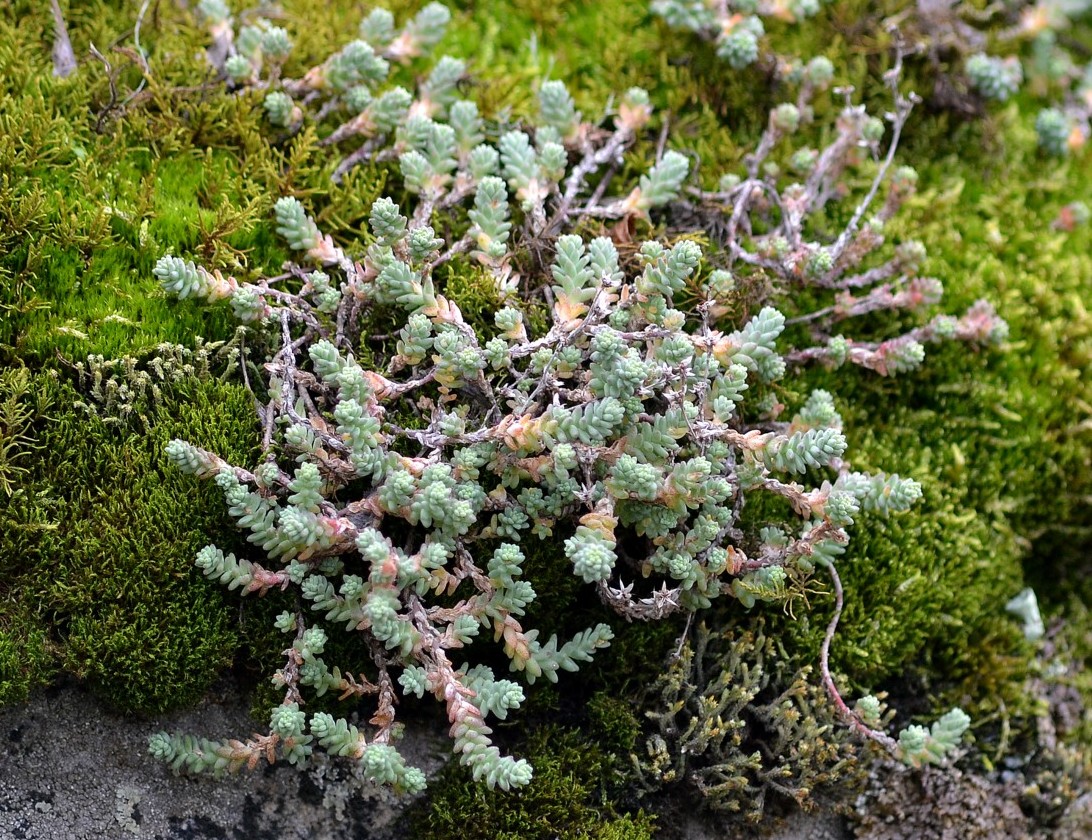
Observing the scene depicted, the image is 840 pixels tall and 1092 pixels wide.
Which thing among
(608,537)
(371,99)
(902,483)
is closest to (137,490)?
(608,537)

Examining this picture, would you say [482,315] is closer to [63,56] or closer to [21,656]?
[21,656]

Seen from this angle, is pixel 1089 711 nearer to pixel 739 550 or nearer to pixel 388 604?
pixel 739 550

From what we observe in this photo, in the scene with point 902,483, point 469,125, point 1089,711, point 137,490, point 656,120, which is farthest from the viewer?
point 656,120

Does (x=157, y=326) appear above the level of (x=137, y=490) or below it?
above

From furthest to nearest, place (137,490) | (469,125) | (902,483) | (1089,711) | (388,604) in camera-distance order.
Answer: (1089,711)
(469,125)
(902,483)
(137,490)
(388,604)

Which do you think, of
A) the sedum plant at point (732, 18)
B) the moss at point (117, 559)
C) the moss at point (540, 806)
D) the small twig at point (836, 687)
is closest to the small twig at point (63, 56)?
the moss at point (117, 559)

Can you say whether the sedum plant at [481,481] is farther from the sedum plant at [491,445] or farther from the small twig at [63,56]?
the small twig at [63,56]

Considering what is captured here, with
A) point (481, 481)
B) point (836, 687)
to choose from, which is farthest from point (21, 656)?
point (836, 687)
